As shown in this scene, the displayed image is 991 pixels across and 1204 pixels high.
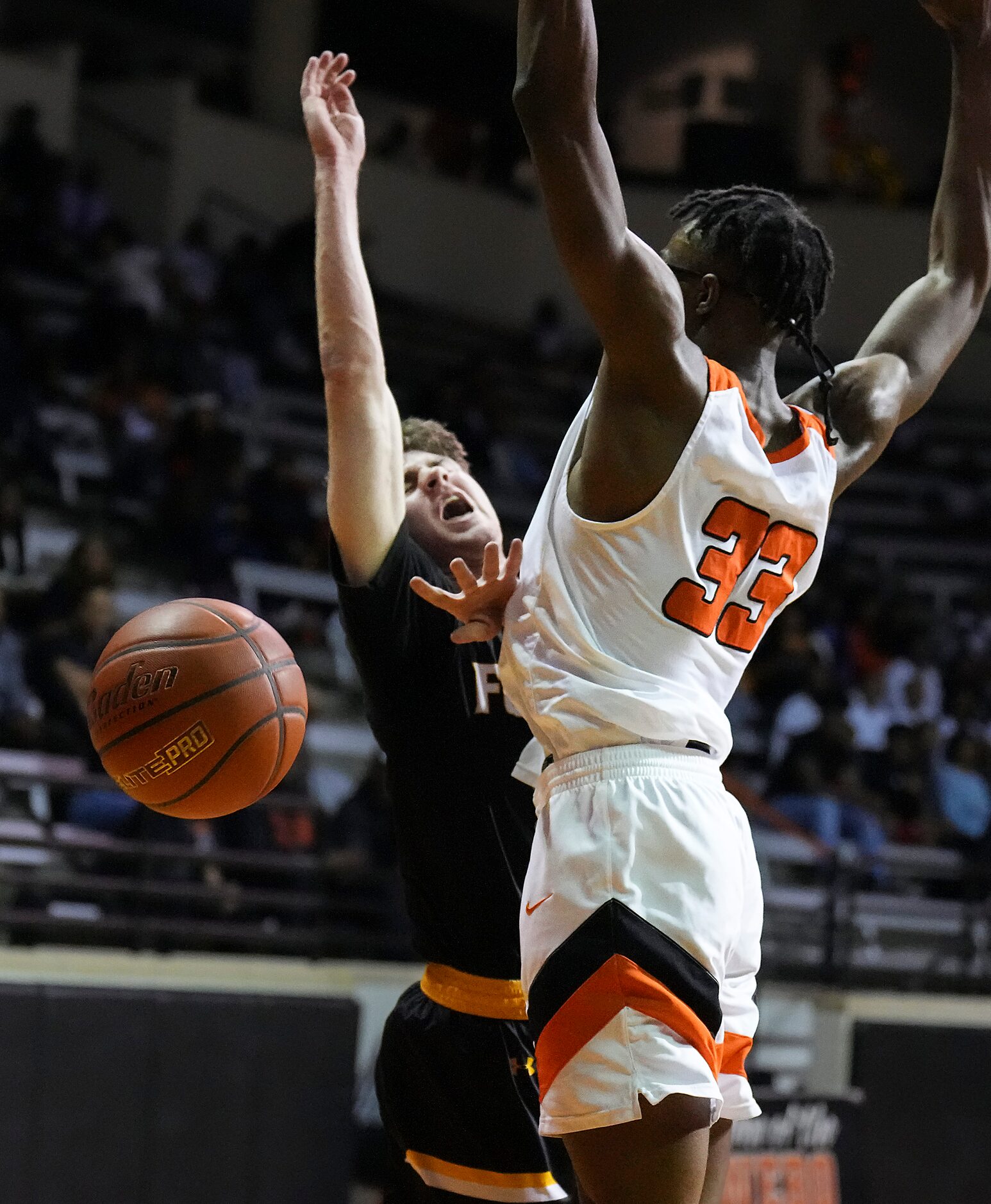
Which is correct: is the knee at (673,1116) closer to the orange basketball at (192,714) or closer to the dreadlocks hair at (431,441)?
→ the orange basketball at (192,714)

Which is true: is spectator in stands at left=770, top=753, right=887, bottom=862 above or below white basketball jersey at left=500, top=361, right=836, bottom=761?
below

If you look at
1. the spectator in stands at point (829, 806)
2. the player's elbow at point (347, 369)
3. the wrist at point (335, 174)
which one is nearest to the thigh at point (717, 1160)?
the player's elbow at point (347, 369)

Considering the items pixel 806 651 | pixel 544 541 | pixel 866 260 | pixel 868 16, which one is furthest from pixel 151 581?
pixel 868 16

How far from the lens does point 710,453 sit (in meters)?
2.49

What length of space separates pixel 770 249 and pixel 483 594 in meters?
0.70

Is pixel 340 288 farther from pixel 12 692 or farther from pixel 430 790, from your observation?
pixel 12 692

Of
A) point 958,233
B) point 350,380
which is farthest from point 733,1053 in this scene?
point 958,233

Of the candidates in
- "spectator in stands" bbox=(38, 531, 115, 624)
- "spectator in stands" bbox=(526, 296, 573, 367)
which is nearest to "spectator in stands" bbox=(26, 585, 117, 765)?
"spectator in stands" bbox=(38, 531, 115, 624)

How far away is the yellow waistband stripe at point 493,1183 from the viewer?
10.3ft

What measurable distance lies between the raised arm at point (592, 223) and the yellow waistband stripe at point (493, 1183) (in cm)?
130

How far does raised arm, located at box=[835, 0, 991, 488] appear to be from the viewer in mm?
3139

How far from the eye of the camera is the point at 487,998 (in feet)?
10.4

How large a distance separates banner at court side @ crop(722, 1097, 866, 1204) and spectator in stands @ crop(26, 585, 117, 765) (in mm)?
3077

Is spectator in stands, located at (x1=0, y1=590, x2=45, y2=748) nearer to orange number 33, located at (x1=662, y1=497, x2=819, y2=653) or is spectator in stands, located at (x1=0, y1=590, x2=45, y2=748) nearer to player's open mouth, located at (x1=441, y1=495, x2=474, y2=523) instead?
player's open mouth, located at (x1=441, y1=495, x2=474, y2=523)
